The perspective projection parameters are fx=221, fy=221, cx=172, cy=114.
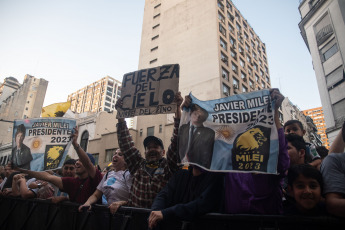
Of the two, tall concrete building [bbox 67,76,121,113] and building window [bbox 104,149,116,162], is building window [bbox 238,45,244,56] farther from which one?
tall concrete building [bbox 67,76,121,113]

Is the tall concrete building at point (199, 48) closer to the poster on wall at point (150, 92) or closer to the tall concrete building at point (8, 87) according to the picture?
the poster on wall at point (150, 92)

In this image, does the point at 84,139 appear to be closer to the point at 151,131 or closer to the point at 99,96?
the point at 151,131

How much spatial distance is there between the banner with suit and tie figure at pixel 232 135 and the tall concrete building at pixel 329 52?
1922 centimetres

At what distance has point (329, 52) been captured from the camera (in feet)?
66.9

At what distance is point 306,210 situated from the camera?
1874 mm

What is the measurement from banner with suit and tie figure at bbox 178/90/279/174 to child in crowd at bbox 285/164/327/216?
0.66 feet

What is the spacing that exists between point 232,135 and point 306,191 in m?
0.95

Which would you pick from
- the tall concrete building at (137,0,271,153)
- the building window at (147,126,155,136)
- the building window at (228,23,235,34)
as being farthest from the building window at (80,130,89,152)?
the building window at (228,23,235,34)

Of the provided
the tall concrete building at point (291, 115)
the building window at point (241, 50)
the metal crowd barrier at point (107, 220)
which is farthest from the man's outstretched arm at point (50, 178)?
the tall concrete building at point (291, 115)

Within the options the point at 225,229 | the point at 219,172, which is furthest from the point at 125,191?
the point at 225,229

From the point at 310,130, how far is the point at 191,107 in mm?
58938

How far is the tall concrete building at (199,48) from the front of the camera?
27250 mm

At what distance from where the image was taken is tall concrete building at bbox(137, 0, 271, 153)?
2725 centimetres

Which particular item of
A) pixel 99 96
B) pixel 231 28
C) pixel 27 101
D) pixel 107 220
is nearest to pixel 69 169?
pixel 107 220
